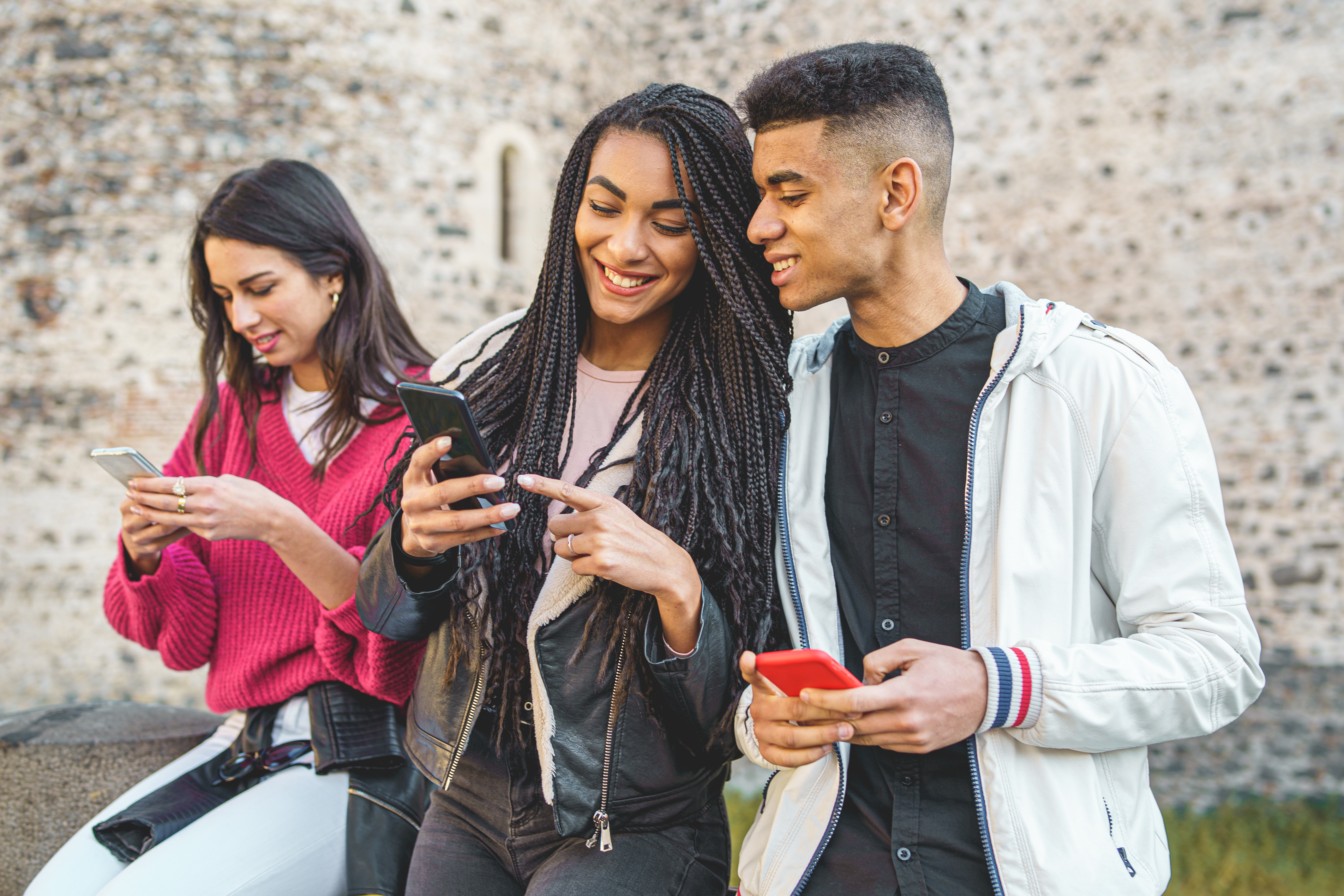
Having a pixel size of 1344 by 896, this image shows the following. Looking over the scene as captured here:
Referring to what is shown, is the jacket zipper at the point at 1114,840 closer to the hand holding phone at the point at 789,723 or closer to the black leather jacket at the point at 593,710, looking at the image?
the hand holding phone at the point at 789,723

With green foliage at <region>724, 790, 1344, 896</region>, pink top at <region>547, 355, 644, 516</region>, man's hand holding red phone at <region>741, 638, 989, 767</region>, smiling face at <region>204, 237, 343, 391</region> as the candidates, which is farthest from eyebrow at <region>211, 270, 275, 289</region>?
green foliage at <region>724, 790, 1344, 896</region>

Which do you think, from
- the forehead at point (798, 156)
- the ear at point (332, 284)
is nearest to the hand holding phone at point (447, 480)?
the forehead at point (798, 156)

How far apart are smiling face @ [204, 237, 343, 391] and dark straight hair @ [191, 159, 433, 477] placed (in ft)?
0.08

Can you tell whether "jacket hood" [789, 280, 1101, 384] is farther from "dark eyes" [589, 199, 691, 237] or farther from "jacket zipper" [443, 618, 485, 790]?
"jacket zipper" [443, 618, 485, 790]

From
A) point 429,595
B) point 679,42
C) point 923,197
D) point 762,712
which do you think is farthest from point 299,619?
point 679,42

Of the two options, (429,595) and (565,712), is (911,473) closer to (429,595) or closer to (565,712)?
(565,712)

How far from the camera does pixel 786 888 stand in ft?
4.80

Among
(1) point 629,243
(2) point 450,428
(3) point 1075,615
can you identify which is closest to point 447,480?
(2) point 450,428

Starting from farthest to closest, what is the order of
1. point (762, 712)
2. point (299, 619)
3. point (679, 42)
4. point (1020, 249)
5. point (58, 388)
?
point (679, 42) → point (1020, 249) → point (58, 388) → point (299, 619) → point (762, 712)

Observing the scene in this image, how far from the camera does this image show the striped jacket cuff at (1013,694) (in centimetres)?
128

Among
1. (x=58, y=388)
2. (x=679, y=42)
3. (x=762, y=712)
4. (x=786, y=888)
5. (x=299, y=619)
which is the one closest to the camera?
(x=762, y=712)

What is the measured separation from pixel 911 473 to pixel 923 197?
49 centimetres

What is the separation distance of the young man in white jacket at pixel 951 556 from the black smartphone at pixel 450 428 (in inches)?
20.4

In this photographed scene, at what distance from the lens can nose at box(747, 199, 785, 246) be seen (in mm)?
1580
